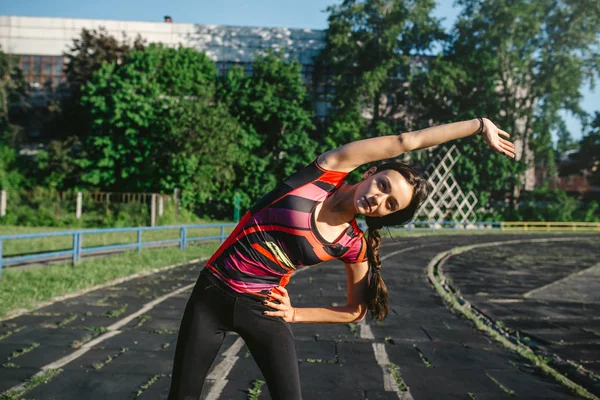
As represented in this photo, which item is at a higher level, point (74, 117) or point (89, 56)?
point (89, 56)

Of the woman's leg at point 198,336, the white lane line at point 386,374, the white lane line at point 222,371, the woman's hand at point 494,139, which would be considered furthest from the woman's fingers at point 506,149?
the white lane line at point 222,371

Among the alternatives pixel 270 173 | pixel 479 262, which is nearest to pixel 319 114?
pixel 270 173

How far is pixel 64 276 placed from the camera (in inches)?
436

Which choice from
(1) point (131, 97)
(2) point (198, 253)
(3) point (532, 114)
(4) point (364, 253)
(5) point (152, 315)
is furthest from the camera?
(3) point (532, 114)

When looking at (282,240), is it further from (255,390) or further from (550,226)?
(550,226)

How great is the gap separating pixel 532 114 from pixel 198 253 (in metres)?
38.2

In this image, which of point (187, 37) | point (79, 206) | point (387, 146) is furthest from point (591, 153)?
point (387, 146)

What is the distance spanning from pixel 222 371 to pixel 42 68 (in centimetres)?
4843

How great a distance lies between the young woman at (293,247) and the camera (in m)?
2.35

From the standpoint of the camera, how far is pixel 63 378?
5.02 m

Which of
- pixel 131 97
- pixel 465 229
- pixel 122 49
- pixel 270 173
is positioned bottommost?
pixel 465 229

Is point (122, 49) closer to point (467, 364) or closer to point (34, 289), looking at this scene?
point (34, 289)

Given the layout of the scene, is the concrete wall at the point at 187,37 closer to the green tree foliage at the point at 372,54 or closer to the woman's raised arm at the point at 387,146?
the green tree foliage at the point at 372,54

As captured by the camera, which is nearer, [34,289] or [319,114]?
[34,289]
